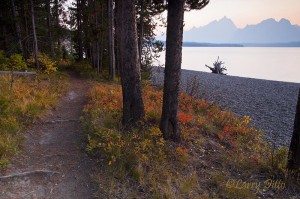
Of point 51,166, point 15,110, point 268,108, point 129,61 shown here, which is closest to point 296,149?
point 129,61

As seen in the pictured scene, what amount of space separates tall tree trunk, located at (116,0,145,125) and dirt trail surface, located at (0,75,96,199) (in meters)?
1.70

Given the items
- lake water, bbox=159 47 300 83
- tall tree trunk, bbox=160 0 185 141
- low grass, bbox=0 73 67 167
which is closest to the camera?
low grass, bbox=0 73 67 167

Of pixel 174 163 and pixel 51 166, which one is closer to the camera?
pixel 51 166

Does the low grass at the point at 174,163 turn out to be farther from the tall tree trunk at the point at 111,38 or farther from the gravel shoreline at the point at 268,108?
the tall tree trunk at the point at 111,38

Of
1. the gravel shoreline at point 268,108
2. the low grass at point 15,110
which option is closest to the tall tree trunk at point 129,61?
the low grass at point 15,110

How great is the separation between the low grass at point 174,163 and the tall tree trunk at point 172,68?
412mm

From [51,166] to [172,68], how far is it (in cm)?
391

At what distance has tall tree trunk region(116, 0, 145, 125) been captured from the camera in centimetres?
722

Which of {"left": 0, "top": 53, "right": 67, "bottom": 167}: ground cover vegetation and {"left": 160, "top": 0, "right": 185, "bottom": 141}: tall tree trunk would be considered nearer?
{"left": 0, "top": 53, "right": 67, "bottom": 167}: ground cover vegetation

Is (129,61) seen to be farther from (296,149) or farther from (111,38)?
(111,38)

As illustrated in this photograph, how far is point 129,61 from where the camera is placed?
7578mm

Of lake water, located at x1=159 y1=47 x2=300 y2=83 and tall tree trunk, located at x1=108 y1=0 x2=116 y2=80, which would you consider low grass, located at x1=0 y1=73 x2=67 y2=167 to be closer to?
tall tree trunk, located at x1=108 y1=0 x2=116 y2=80

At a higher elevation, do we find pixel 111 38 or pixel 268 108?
pixel 111 38

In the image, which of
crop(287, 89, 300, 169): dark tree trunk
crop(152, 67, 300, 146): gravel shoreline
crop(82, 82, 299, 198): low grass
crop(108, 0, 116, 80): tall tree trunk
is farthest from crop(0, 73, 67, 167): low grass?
crop(152, 67, 300, 146): gravel shoreline
